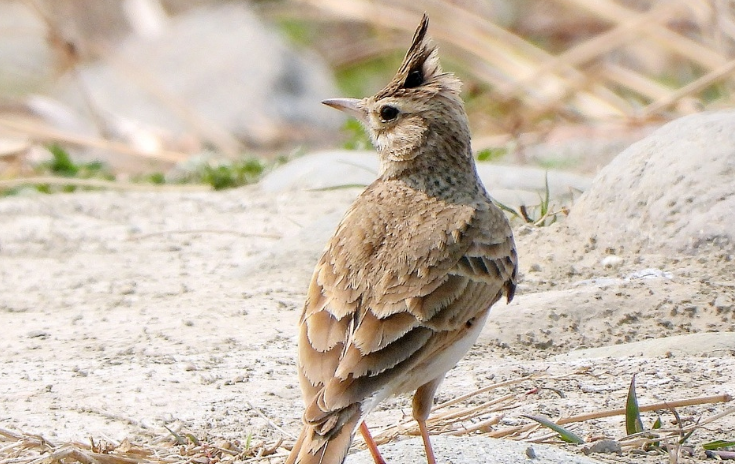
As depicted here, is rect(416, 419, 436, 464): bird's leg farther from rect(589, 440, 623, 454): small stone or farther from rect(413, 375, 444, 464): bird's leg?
rect(589, 440, 623, 454): small stone

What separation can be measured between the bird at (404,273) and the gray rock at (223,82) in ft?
22.0

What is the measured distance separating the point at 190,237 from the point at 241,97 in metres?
6.03

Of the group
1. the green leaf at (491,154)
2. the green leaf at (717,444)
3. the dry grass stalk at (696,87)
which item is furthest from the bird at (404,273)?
the dry grass stalk at (696,87)

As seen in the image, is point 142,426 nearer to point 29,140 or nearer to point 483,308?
point 483,308

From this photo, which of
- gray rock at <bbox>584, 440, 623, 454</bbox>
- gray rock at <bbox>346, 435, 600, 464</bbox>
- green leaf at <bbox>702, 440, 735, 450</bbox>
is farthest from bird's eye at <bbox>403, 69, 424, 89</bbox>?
green leaf at <bbox>702, 440, 735, 450</bbox>

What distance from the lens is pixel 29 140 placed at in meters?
7.86

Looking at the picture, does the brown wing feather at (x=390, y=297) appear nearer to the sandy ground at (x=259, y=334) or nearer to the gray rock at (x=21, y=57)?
the sandy ground at (x=259, y=334)

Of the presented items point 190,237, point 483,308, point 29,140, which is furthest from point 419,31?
point 29,140

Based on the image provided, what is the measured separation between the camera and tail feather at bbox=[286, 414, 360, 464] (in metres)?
2.76

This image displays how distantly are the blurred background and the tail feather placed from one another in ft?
13.6

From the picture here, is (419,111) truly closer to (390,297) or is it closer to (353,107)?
(353,107)

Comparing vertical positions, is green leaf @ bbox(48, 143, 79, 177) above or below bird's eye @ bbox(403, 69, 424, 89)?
below

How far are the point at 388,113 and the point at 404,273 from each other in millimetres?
871

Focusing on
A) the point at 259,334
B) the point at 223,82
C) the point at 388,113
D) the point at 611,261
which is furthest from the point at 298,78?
the point at 388,113
